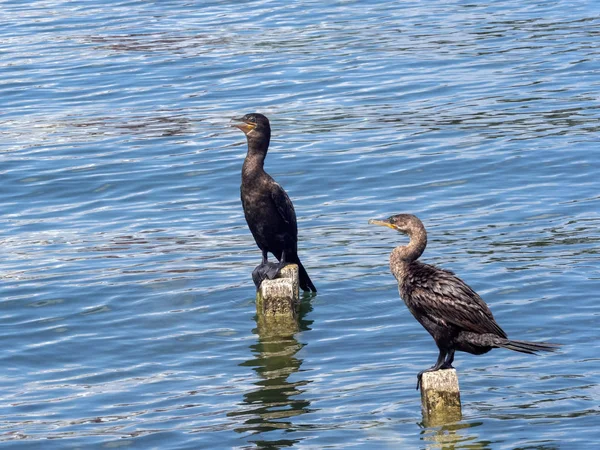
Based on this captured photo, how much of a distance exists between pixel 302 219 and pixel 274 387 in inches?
178

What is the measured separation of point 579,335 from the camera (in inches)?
391

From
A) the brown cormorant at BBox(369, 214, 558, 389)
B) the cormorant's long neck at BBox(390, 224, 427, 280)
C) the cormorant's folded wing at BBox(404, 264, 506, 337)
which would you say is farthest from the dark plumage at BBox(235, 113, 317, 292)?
the cormorant's folded wing at BBox(404, 264, 506, 337)

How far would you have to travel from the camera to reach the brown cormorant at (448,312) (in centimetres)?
782

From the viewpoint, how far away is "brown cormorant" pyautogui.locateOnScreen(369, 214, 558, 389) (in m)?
7.82

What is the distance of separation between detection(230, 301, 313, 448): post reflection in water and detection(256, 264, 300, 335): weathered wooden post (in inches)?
1.7

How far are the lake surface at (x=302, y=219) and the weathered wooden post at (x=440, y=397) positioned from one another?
0.13m

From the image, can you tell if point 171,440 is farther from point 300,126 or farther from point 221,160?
point 300,126


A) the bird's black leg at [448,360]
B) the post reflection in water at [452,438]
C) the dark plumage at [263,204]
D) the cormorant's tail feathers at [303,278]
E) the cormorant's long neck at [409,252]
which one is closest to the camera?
the post reflection in water at [452,438]

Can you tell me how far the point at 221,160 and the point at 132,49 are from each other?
784cm

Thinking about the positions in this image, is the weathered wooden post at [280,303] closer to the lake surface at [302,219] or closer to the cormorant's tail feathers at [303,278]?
the lake surface at [302,219]

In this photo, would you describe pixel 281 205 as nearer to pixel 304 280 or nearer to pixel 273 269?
pixel 273 269

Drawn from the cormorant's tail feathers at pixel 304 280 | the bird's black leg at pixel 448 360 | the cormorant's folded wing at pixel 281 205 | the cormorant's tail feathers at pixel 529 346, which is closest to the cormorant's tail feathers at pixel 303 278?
the cormorant's tail feathers at pixel 304 280

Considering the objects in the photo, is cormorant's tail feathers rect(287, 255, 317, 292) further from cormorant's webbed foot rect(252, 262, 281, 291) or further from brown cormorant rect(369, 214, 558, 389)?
brown cormorant rect(369, 214, 558, 389)

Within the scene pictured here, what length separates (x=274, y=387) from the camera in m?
9.30
